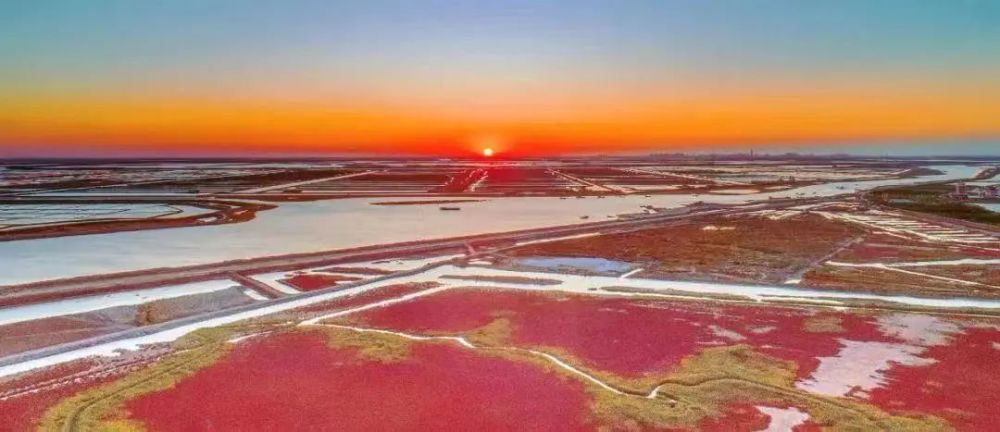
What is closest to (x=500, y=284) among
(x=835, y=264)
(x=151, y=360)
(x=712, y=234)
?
(x=151, y=360)

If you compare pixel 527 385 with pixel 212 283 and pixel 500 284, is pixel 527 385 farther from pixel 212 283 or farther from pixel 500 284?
pixel 212 283

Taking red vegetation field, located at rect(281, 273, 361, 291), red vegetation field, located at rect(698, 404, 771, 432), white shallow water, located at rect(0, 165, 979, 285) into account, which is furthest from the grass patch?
white shallow water, located at rect(0, 165, 979, 285)

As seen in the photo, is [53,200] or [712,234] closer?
[712,234]

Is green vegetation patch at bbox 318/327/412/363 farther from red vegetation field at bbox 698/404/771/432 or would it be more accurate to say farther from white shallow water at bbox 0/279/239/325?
white shallow water at bbox 0/279/239/325

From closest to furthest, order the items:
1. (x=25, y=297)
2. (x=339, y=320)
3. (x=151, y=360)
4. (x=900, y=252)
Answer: (x=151, y=360)
(x=339, y=320)
(x=25, y=297)
(x=900, y=252)

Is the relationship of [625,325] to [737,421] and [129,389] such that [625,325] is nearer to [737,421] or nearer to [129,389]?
[737,421]

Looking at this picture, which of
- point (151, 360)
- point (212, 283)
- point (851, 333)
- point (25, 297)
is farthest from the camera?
point (212, 283)

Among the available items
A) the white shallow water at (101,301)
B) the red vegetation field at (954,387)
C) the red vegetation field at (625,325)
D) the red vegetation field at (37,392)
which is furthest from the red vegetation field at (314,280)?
the red vegetation field at (954,387)
